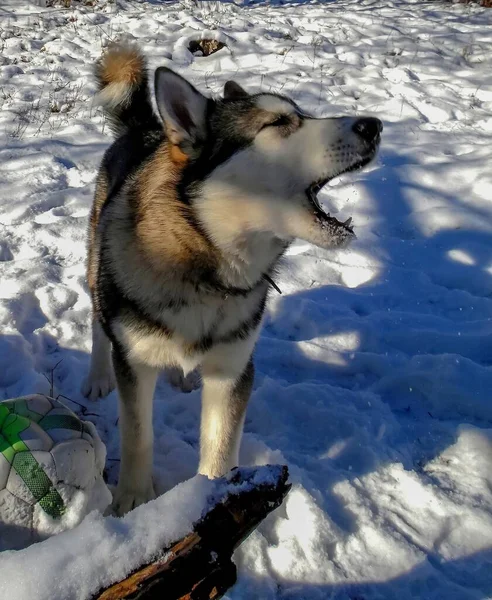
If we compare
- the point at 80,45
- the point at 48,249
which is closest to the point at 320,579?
the point at 48,249

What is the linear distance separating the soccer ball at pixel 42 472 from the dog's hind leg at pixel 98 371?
0.82m

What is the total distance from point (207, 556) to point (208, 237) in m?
1.12

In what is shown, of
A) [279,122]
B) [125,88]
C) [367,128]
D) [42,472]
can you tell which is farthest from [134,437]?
[125,88]

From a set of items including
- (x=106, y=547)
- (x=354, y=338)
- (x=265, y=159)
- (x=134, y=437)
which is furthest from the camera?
(x=354, y=338)

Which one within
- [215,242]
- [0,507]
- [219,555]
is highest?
[215,242]

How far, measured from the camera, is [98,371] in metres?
2.89

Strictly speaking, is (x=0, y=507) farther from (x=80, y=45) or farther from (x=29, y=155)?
(x=80, y=45)

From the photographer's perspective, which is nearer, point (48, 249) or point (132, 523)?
point (132, 523)

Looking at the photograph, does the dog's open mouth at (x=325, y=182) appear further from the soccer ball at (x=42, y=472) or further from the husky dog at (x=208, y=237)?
the soccer ball at (x=42, y=472)

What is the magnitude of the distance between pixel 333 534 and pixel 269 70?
20.4ft

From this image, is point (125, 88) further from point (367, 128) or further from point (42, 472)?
point (42, 472)

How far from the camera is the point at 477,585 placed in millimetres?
2004

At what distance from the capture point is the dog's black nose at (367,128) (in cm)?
197

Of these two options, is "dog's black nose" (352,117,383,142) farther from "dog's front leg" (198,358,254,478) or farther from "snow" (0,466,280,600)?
"snow" (0,466,280,600)
